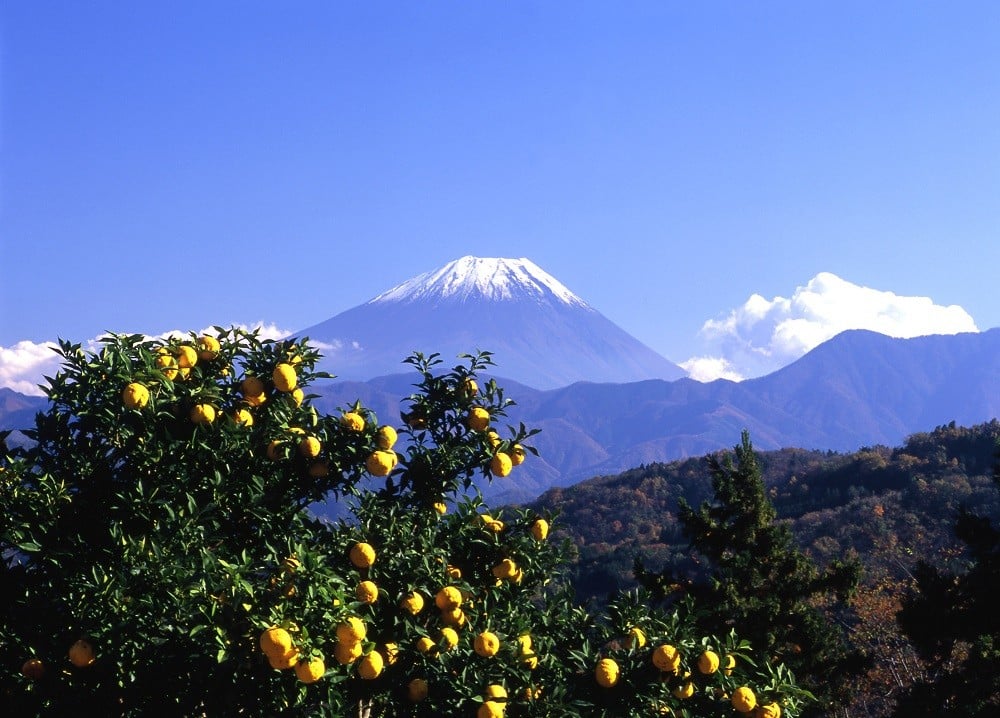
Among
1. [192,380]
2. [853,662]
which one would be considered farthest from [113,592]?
[853,662]

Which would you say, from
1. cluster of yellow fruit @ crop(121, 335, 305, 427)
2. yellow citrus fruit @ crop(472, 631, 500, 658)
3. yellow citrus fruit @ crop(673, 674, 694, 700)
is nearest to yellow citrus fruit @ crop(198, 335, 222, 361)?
cluster of yellow fruit @ crop(121, 335, 305, 427)

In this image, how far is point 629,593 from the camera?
7.25 metres

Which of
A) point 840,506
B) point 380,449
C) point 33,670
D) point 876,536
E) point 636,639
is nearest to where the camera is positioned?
point 33,670

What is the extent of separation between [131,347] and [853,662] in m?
14.3

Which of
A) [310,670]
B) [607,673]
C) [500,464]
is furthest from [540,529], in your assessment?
[310,670]

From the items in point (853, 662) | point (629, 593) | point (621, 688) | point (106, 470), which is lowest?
point (853, 662)

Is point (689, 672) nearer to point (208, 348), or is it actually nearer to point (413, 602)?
point (413, 602)

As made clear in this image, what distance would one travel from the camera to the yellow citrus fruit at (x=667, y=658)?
20.0 feet

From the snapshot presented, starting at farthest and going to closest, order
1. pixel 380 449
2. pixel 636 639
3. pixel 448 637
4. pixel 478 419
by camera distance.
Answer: pixel 478 419
pixel 380 449
pixel 636 639
pixel 448 637

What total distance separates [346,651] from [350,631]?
12 centimetres

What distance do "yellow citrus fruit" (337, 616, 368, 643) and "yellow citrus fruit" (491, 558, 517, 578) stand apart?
1.68 meters

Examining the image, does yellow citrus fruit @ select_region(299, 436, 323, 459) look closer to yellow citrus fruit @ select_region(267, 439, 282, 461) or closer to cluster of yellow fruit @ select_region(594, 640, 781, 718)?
yellow citrus fruit @ select_region(267, 439, 282, 461)

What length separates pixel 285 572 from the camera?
19.2 feet

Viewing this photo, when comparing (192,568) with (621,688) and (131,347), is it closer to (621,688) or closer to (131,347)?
(131,347)
